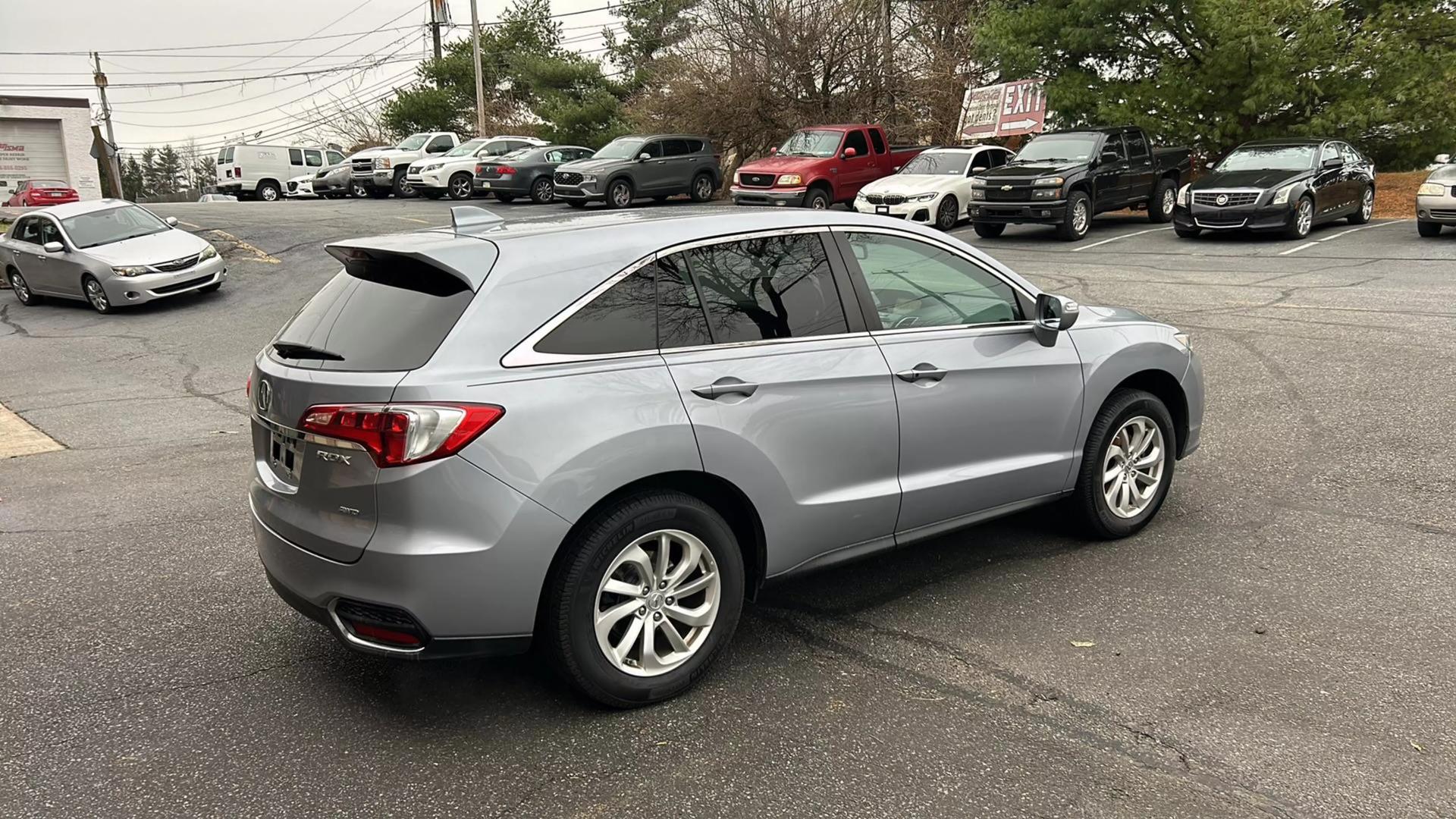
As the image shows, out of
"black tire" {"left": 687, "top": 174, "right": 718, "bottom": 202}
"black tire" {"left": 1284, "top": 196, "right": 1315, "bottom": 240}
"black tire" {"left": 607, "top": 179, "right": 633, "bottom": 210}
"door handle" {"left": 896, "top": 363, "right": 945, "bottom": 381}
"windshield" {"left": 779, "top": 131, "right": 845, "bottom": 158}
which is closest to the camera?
"door handle" {"left": 896, "top": 363, "right": 945, "bottom": 381}

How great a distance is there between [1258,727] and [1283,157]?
17.3m

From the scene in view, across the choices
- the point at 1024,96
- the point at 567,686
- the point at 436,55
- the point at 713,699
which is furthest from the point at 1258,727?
the point at 436,55

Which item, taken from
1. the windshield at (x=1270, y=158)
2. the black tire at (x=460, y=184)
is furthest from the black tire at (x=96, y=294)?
the windshield at (x=1270, y=158)

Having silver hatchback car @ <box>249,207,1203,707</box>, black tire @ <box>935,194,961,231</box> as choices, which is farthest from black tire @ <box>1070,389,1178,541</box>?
black tire @ <box>935,194,961,231</box>

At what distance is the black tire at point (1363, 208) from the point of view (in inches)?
742

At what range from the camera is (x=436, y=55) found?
52438 mm

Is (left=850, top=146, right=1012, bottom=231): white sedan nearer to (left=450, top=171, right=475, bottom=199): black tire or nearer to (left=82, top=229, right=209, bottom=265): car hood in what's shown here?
(left=82, top=229, right=209, bottom=265): car hood

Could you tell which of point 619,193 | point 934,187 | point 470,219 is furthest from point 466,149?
point 470,219

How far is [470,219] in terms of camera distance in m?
4.04

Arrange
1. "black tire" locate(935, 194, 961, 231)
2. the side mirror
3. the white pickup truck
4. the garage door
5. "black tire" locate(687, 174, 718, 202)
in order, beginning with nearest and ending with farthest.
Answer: the side mirror
"black tire" locate(935, 194, 961, 231)
"black tire" locate(687, 174, 718, 202)
the garage door
the white pickup truck

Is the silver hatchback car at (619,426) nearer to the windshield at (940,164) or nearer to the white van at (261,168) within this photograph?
the windshield at (940,164)

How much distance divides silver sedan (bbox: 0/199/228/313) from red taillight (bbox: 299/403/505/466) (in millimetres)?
14553

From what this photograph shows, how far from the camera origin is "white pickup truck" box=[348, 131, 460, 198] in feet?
116

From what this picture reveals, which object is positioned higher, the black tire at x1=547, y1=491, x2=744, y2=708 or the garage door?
the garage door
